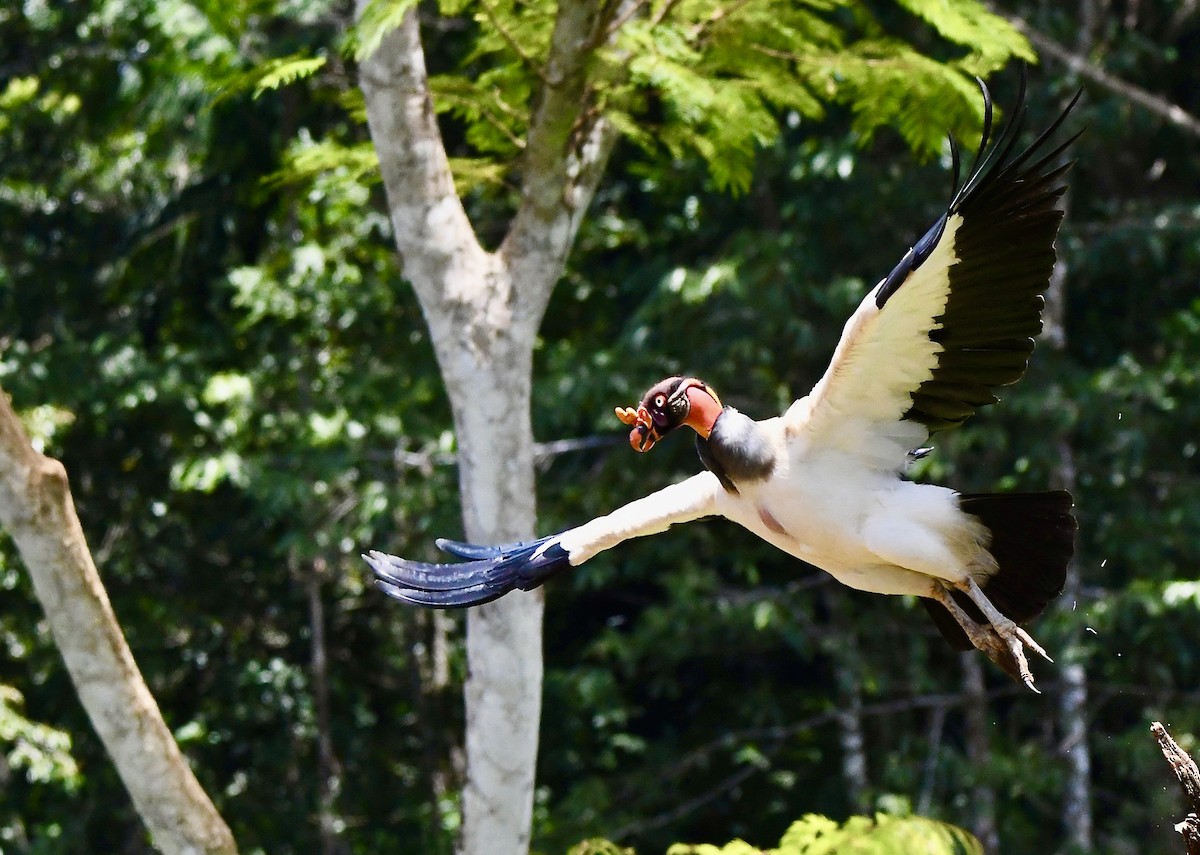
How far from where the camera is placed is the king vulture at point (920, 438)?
3.15 m

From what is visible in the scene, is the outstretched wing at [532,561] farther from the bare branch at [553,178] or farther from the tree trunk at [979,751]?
the tree trunk at [979,751]

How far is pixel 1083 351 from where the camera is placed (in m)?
9.49

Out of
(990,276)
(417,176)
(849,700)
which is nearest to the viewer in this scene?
(990,276)

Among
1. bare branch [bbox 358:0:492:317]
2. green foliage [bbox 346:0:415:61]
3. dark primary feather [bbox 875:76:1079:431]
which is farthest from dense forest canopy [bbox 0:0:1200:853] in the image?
dark primary feather [bbox 875:76:1079:431]

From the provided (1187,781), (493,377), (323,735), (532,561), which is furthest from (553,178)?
(323,735)

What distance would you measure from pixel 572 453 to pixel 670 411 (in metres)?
5.79

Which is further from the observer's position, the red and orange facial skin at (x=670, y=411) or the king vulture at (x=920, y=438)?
the red and orange facial skin at (x=670, y=411)

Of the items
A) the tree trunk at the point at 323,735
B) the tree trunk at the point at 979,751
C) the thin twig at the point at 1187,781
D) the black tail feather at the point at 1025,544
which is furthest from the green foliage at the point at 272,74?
the tree trunk at the point at 323,735

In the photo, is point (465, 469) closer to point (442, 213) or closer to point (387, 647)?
point (442, 213)

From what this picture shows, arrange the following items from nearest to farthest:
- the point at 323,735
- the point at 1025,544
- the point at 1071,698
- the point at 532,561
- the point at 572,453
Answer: the point at 1025,544
the point at 532,561
the point at 1071,698
the point at 572,453
the point at 323,735

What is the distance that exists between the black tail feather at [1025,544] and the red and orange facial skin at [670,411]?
1.91ft

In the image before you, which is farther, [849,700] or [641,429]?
[849,700]

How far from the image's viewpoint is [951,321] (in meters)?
3.22

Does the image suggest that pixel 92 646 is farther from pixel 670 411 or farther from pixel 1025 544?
pixel 1025 544
